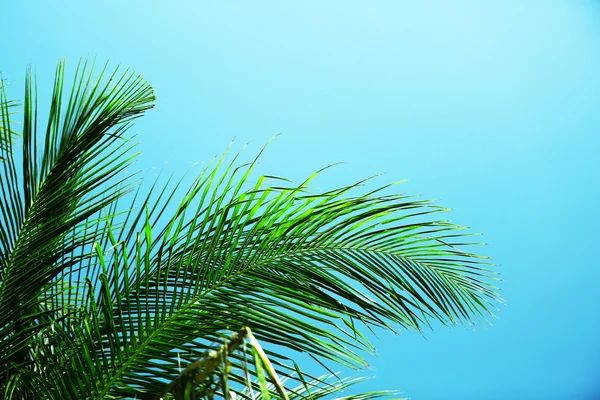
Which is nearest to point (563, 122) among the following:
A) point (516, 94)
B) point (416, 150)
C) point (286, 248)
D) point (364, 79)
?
point (516, 94)

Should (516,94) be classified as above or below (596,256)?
above

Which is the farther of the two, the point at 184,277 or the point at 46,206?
the point at 46,206

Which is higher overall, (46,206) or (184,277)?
(46,206)

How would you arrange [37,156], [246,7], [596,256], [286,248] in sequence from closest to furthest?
[286,248]
[37,156]
[246,7]
[596,256]

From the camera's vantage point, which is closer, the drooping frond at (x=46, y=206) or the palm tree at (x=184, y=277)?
the palm tree at (x=184, y=277)

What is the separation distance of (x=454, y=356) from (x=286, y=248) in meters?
4.65

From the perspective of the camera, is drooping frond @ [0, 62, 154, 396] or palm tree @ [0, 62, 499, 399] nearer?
palm tree @ [0, 62, 499, 399]

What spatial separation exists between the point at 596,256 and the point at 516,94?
1441 millimetres

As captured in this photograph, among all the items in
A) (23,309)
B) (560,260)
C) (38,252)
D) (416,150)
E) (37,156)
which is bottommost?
(23,309)

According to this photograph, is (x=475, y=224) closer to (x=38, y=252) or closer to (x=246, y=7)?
(x=246, y=7)

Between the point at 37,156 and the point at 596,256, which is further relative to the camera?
the point at 596,256

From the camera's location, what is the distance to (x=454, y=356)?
18.8 feet

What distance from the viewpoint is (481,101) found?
5.71 metres

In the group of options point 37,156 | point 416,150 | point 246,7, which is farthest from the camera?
point 416,150
